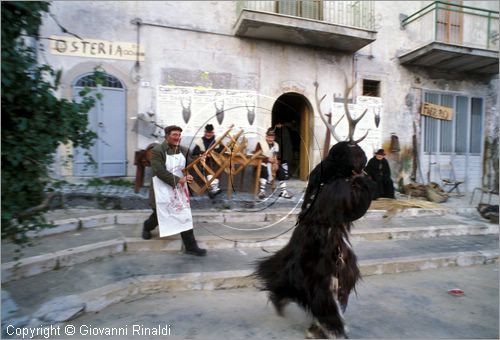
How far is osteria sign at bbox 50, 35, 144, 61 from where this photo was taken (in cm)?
743

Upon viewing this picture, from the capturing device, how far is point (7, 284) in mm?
3545

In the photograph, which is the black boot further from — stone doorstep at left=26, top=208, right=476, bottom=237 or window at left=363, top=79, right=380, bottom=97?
window at left=363, top=79, right=380, bottom=97

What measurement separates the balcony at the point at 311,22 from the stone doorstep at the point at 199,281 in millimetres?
6193

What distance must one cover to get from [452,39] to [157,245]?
38.3 feet

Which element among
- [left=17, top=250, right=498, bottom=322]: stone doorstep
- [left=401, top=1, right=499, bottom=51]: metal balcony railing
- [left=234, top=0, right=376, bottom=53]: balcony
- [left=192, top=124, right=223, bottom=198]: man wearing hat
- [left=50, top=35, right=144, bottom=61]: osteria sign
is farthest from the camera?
[left=401, top=1, right=499, bottom=51]: metal balcony railing

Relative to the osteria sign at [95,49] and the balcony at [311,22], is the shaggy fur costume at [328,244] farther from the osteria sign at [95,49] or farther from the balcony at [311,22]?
the osteria sign at [95,49]

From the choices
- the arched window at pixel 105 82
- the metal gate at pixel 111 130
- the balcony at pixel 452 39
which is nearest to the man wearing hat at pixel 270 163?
the metal gate at pixel 111 130

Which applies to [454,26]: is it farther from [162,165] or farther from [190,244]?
[190,244]

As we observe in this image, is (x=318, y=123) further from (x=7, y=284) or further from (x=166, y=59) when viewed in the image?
(x=7, y=284)

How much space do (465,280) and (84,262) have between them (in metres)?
5.23

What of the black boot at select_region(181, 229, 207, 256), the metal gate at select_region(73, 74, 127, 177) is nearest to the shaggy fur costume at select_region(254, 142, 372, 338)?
the black boot at select_region(181, 229, 207, 256)

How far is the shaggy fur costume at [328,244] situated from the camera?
2756mm

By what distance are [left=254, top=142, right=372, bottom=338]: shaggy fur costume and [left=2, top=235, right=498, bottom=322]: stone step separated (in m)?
1.30

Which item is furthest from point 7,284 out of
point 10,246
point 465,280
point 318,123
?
point 318,123
